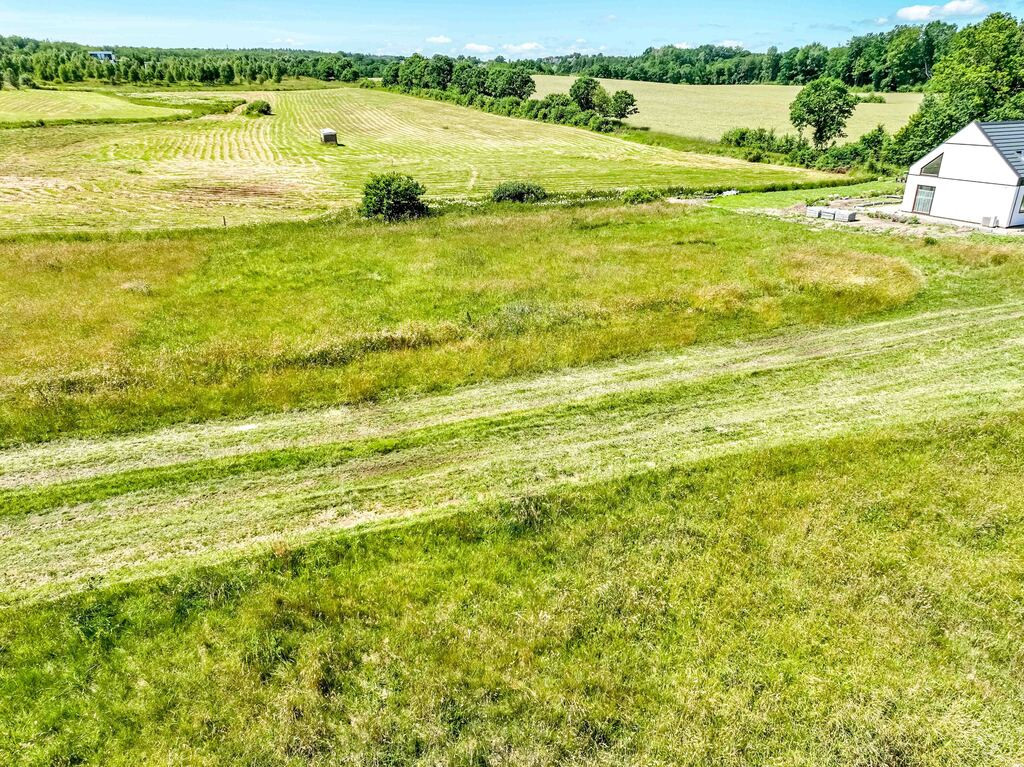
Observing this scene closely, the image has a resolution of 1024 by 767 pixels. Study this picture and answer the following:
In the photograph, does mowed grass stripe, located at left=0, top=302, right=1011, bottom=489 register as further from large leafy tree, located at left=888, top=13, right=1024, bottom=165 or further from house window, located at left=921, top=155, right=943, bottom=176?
large leafy tree, located at left=888, top=13, right=1024, bottom=165

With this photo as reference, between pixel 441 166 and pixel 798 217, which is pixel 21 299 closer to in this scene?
pixel 798 217

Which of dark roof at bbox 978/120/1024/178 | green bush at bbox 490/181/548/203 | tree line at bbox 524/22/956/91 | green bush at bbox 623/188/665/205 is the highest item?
tree line at bbox 524/22/956/91

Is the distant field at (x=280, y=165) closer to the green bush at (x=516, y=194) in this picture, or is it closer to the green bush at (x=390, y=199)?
the green bush at (x=516, y=194)

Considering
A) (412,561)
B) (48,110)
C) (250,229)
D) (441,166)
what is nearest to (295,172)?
(441,166)

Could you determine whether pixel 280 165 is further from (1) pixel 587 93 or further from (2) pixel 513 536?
(1) pixel 587 93

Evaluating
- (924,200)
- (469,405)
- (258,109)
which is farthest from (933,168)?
(258,109)

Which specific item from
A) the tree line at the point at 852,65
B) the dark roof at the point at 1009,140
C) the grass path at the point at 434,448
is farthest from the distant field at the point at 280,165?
the tree line at the point at 852,65

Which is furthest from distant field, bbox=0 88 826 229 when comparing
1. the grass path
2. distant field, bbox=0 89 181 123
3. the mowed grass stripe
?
the grass path
